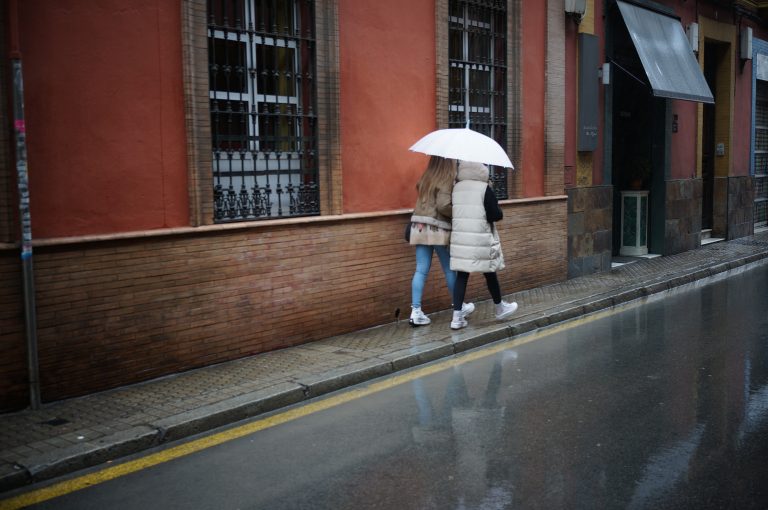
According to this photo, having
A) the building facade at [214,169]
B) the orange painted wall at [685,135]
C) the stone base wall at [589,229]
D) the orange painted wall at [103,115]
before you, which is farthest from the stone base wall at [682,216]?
the orange painted wall at [103,115]

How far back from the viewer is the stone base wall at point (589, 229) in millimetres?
12305

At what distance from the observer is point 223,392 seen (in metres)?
6.32

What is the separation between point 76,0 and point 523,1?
262 inches

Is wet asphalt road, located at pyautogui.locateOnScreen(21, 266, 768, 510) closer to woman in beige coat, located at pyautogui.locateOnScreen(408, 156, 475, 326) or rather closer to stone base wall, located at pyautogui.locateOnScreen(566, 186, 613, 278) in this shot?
woman in beige coat, located at pyautogui.locateOnScreen(408, 156, 475, 326)

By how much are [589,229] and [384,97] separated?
16.5ft

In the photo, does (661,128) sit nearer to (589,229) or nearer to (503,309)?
(589,229)

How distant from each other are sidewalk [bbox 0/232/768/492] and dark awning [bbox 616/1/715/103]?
482 cm

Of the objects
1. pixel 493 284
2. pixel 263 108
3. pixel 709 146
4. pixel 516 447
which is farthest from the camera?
pixel 709 146

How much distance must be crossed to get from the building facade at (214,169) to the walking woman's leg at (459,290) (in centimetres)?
77

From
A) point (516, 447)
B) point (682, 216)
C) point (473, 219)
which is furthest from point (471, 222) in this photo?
point (682, 216)

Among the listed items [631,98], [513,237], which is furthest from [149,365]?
[631,98]

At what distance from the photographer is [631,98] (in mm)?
15164

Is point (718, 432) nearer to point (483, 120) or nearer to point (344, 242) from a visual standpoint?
point (344, 242)

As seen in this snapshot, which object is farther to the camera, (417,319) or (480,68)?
(480,68)
